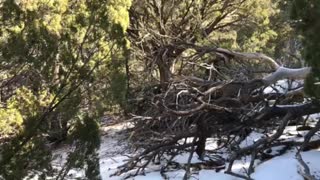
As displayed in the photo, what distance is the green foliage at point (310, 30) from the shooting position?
4.41m

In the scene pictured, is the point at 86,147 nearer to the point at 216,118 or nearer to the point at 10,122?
the point at 10,122

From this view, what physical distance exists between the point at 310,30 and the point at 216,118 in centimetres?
459

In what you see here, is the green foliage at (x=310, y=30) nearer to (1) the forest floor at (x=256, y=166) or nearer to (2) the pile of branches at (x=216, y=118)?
(1) the forest floor at (x=256, y=166)

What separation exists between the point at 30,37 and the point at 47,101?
78 centimetres

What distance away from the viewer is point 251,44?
17.5 meters

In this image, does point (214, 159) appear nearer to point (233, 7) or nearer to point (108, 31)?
point (108, 31)

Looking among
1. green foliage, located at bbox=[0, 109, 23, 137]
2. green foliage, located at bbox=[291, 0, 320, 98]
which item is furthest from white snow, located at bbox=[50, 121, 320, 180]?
green foliage, located at bbox=[291, 0, 320, 98]

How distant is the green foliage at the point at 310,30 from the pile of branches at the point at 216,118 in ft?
11.1

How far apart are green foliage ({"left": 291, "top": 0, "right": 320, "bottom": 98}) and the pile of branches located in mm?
3371

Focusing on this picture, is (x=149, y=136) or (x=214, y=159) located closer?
(x=214, y=159)

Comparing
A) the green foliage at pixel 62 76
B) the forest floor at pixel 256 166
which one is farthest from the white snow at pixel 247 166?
the green foliage at pixel 62 76

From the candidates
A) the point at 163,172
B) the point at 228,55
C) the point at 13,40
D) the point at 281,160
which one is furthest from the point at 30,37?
the point at 228,55

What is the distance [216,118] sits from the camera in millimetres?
8938

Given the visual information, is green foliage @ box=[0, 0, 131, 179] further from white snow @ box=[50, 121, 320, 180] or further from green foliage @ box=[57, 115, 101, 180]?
white snow @ box=[50, 121, 320, 180]
